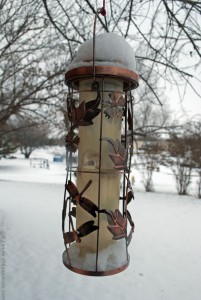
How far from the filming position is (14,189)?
10523 millimetres

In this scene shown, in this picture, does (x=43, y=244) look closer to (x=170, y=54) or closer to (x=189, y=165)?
(x=170, y=54)

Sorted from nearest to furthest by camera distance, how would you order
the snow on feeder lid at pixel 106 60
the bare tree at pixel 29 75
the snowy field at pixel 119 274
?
the snow on feeder lid at pixel 106 60 < the snowy field at pixel 119 274 < the bare tree at pixel 29 75

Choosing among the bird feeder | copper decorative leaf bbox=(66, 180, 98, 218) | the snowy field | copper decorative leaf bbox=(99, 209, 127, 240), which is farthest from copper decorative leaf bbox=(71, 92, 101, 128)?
the snowy field

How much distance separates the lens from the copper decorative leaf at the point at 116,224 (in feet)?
3.86

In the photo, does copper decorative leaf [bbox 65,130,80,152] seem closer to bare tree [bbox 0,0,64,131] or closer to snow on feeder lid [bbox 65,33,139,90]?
snow on feeder lid [bbox 65,33,139,90]

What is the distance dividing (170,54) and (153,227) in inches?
172

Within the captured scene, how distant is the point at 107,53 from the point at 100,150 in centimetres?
39

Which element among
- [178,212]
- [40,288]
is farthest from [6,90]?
[178,212]

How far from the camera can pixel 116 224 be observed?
3.91ft

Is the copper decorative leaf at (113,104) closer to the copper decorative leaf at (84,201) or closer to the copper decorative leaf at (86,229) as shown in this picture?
the copper decorative leaf at (84,201)

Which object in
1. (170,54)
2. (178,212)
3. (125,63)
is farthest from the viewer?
(178,212)

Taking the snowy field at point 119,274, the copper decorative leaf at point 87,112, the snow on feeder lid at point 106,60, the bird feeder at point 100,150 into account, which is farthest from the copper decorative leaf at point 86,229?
the snowy field at point 119,274

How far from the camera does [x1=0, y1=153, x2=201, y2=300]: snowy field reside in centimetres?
352

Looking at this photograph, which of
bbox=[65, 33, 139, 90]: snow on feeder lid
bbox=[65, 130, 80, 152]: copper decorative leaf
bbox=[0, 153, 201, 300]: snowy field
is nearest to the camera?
bbox=[65, 33, 139, 90]: snow on feeder lid
